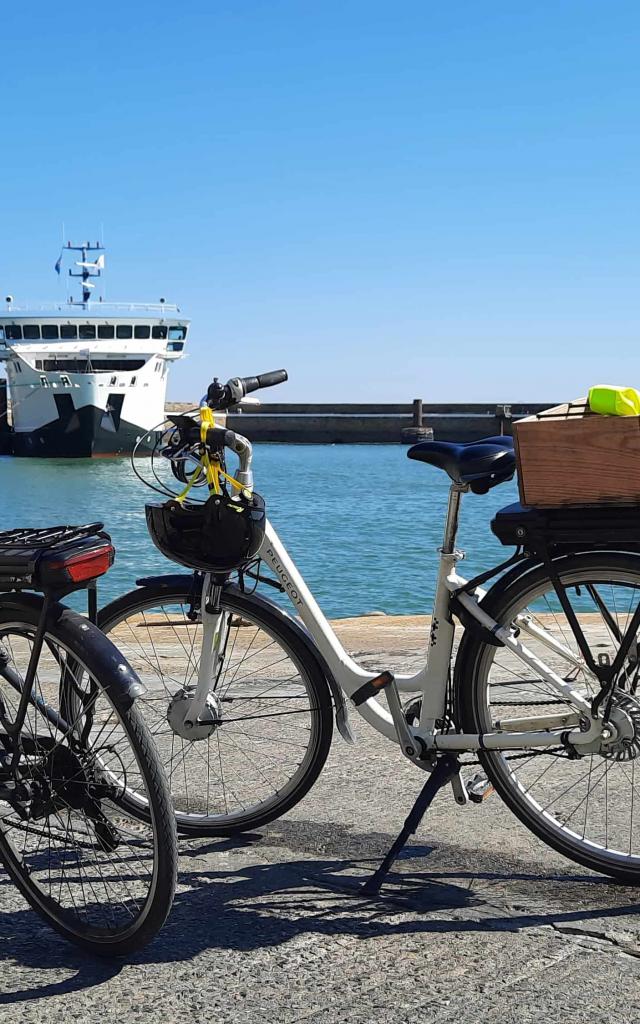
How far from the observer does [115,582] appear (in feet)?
65.6

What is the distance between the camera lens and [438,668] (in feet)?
9.12

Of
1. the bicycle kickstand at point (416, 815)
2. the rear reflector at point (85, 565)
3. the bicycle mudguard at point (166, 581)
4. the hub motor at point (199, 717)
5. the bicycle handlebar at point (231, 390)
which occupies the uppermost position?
the bicycle handlebar at point (231, 390)

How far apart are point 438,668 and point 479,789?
32cm

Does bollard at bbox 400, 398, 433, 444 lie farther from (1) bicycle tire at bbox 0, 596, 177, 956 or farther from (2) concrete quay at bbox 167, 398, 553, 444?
(1) bicycle tire at bbox 0, 596, 177, 956

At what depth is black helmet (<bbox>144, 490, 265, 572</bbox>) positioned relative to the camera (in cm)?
281

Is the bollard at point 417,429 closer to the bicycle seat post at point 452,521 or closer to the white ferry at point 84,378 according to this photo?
the white ferry at point 84,378

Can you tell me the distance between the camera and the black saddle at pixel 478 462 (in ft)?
8.68

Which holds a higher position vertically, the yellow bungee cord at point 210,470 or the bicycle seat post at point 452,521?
the yellow bungee cord at point 210,470

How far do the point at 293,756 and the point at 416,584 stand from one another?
1705 cm

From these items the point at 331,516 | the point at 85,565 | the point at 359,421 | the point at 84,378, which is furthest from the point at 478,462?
the point at 359,421

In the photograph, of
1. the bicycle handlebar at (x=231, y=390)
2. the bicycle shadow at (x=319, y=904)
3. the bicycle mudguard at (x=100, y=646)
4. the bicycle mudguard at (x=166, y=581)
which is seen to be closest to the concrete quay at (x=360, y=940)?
the bicycle shadow at (x=319, y=904)

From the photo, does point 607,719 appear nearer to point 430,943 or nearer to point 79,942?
point 430,943

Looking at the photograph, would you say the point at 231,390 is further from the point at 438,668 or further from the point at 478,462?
the point at 438,668

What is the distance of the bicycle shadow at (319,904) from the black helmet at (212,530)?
0.78 metres
